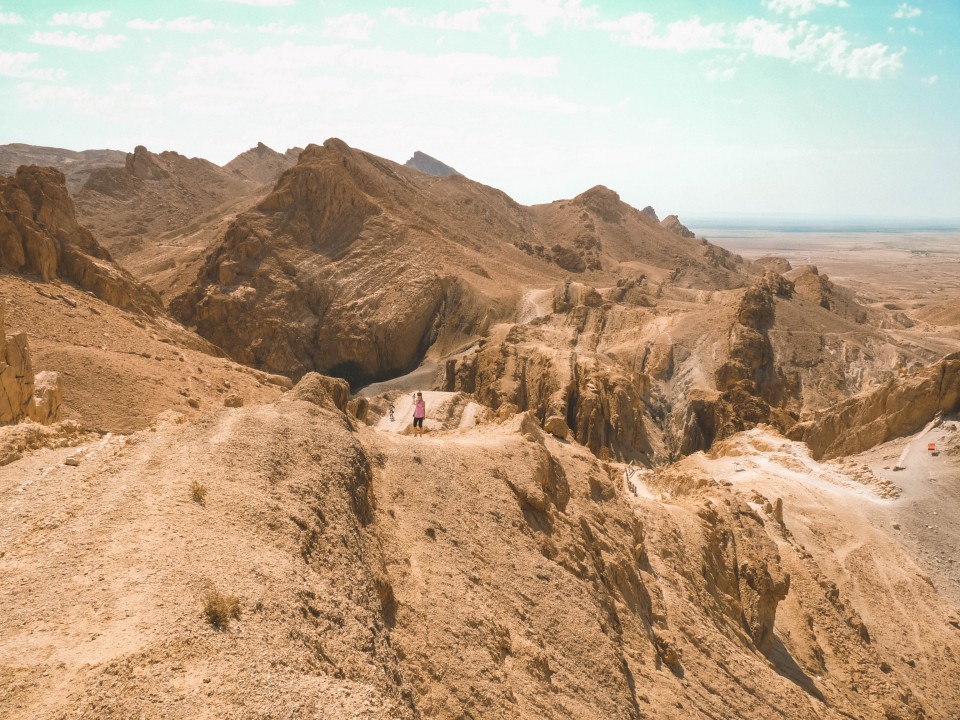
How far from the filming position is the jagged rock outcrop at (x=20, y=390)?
10320 millimetres

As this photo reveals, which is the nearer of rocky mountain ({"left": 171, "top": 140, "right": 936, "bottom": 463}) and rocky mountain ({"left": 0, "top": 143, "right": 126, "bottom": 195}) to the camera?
rocky mountain ({"left": 171, "top": 140, "right": 936, "bottom": 463})

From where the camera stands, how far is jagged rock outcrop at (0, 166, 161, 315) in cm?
2089

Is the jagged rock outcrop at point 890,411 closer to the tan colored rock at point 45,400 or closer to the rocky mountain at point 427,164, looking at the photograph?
the tan colored rock at point 45,400

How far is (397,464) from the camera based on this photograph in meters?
8.94

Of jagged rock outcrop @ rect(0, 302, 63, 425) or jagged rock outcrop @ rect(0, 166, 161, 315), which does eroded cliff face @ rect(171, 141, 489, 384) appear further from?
jagged rock outcrop @ rect(0, 302, 63, 425)

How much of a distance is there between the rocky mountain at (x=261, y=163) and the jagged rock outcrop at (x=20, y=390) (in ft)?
290

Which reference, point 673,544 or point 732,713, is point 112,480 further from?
point 673,544

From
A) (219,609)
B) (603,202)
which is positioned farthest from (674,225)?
(219,609)

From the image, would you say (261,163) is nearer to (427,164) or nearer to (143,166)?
(143,166)

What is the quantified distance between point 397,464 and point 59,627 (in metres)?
4.67

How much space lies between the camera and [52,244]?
72.3ft

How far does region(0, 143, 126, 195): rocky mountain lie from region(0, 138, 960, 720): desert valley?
6634cm

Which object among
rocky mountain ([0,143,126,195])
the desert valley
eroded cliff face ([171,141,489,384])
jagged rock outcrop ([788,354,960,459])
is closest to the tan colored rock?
the desert valley

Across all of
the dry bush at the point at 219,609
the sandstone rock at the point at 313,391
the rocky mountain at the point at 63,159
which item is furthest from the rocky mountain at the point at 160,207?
the dry bush at the point at 219,609
